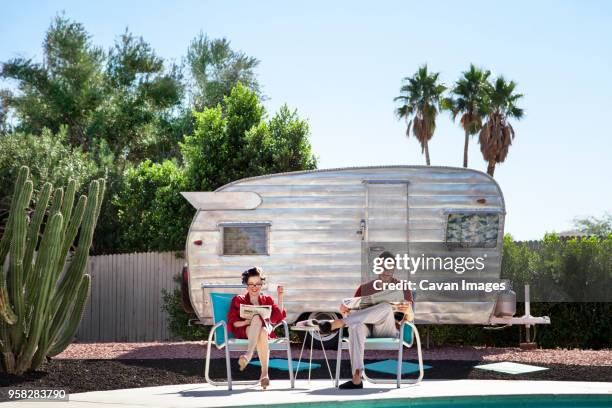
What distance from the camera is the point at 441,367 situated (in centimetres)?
1104

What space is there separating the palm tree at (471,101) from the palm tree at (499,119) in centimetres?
26

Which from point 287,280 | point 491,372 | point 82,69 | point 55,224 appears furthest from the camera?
point 82,69

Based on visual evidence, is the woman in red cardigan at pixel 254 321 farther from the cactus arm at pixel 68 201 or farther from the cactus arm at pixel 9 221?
the cactus arm at pixel 9 221

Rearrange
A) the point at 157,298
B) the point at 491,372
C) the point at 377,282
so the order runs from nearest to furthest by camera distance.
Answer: the point at 377,282, the point at 491,372, the point at 157,298

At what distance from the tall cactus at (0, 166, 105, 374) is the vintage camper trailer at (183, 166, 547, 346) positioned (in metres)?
3.44

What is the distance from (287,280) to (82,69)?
1922cm

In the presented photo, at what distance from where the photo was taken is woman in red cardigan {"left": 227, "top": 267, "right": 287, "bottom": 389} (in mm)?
9008

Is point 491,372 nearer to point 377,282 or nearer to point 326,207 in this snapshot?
point 377,282

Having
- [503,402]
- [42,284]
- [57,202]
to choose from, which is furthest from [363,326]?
[57,202]

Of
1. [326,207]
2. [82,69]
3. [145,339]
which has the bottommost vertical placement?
[145,339]

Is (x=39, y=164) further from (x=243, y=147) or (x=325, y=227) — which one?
(x=325, y=227)

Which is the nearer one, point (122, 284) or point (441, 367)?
point (441, 367)

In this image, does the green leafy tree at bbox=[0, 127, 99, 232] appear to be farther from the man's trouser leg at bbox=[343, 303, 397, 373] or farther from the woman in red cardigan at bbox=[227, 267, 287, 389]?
the man's trouser leg at bbox=[343, 303, 397, 373]

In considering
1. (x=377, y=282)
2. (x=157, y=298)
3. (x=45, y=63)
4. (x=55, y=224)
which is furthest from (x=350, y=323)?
(x=45, y=63)
